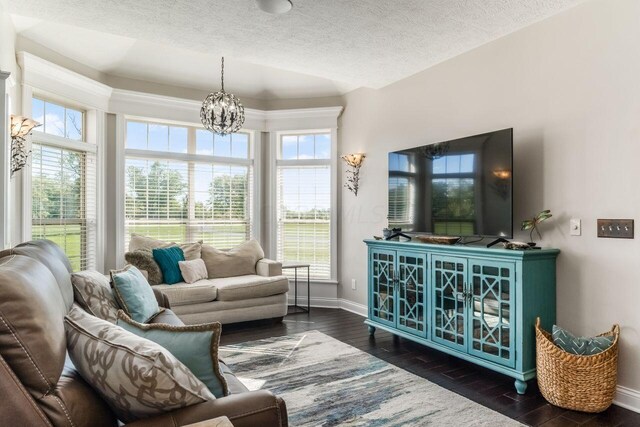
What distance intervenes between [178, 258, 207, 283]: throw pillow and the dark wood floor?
65cm

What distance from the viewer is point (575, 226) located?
116 inches

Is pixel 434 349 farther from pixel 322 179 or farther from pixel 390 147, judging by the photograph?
pixel 322 179

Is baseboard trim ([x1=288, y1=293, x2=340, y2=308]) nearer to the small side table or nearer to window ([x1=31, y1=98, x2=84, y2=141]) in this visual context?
the small side table

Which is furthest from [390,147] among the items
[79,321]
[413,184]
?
[79,321]

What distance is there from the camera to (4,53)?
3.21 m

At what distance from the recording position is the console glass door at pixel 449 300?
3242 millimetres

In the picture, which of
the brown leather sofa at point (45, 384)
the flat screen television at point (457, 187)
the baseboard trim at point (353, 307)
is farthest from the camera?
the baseboard trim at point (353, 307)

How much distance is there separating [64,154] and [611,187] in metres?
4.96

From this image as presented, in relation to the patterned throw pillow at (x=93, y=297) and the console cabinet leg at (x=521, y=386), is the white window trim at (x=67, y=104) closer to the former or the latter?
the patterned throw pillow at (x=93, y=297)

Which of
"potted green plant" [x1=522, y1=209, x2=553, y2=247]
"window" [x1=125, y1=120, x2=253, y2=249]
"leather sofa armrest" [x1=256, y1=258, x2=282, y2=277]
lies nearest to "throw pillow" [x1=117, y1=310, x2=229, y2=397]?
Answer: "potted green plant" [x1=522, y1=209, x2=553, y2=247]

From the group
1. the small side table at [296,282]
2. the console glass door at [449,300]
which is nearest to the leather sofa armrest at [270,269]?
the small side table at [296,282]

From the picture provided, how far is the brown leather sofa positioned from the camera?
3.46ft

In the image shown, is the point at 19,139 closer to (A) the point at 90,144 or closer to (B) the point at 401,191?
(A) the point at 90,144

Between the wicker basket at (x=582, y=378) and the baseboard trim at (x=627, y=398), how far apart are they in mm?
109
